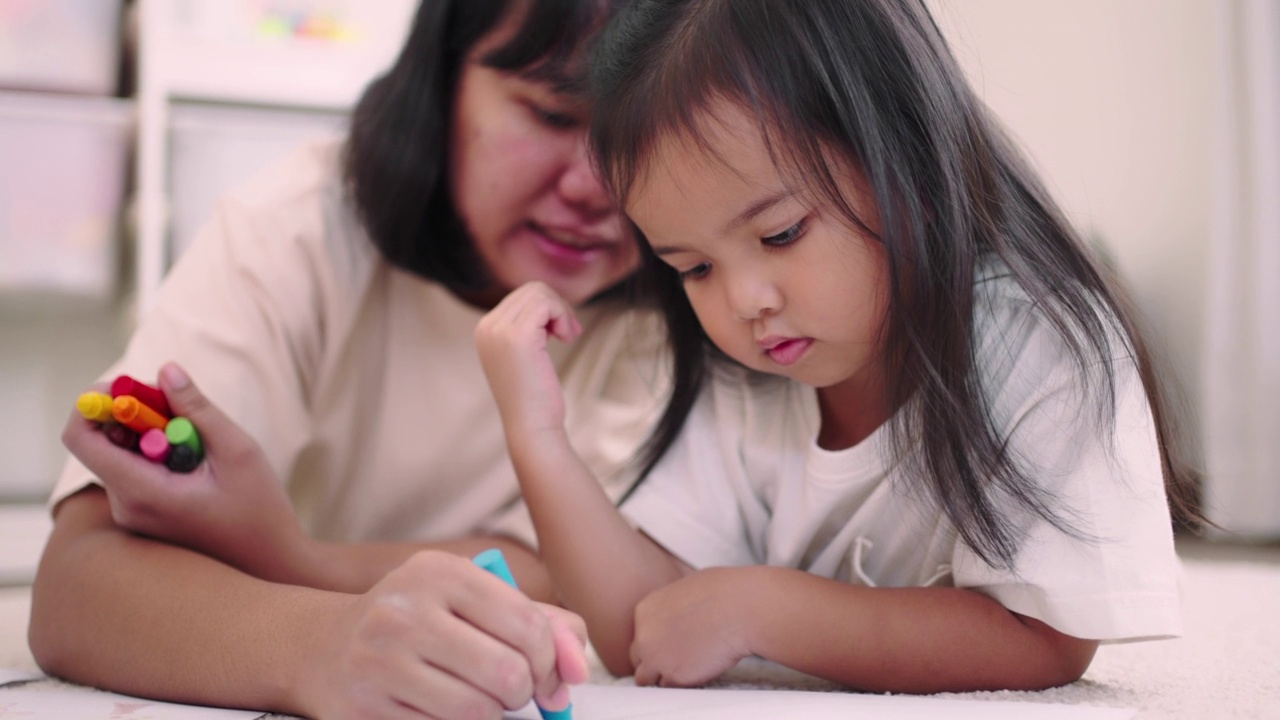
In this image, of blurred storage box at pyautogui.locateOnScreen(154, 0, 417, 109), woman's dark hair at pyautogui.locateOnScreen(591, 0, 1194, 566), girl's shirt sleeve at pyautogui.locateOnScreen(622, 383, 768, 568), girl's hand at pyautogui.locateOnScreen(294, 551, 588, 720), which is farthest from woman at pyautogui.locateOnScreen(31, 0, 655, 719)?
blurred storage box at pyautogui.locateOnScreen(154, 0, 417, 109)

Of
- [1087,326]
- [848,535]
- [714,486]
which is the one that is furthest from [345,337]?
[1087,326]

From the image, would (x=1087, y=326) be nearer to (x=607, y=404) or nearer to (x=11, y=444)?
(x=607, y=404)

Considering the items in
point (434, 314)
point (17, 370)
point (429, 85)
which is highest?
point (429, 85)

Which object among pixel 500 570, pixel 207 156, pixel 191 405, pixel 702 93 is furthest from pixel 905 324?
pixel 207 156

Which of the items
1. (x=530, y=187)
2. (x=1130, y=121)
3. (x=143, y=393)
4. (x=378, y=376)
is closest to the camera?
(x=143, y=393)

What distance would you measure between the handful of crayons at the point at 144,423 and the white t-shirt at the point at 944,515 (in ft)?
1.07

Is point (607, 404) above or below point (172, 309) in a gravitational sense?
below

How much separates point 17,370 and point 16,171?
0.41 metres

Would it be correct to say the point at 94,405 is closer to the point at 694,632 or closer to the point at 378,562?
the point at 378,562

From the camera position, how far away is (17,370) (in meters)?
1.90

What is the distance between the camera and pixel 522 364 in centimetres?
83

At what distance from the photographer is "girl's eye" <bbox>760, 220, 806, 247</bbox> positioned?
68 cm

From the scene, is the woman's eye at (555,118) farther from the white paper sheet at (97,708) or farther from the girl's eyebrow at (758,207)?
the white paper sheet at (97,708)

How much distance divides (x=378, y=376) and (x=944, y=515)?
59 centimetres
